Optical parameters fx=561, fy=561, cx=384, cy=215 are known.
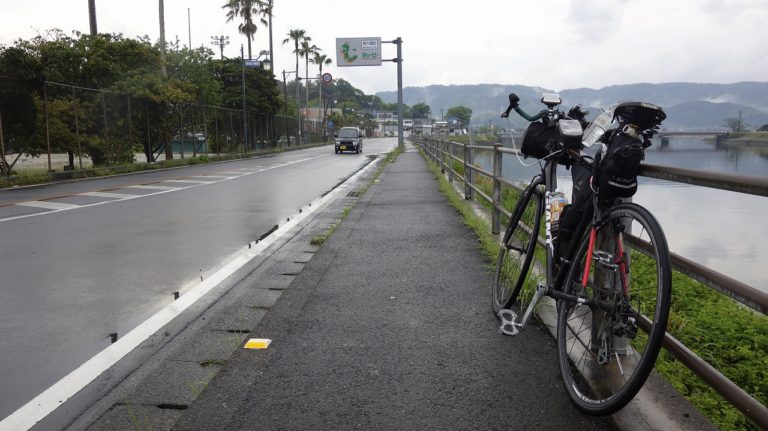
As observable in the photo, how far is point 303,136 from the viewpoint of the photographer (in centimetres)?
6256

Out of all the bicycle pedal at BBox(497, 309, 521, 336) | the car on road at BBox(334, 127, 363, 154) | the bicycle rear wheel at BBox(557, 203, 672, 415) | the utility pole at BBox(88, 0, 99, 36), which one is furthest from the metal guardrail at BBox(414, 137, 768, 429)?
the car on road at BBox(334, 127, 363, 154)

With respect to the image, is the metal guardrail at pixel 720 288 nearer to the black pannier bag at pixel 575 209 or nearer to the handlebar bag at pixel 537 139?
the black pannier bag at pixel 575 209

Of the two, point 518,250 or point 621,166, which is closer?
point 621,166

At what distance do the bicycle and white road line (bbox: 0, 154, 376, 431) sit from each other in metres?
2.38

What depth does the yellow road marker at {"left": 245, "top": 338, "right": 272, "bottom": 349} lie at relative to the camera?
347 cm

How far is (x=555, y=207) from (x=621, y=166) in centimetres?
93

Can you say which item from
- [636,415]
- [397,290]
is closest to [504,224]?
[397,290]

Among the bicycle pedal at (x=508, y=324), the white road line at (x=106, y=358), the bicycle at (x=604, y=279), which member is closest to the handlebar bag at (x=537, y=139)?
the bicycle at (x=604, y=279)

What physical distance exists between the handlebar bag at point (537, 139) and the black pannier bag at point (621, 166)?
92 cm

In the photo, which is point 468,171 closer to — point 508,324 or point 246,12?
point 508,324

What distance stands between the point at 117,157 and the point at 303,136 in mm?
41113

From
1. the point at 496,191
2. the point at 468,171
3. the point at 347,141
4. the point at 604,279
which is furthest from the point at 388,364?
the point at 347,141

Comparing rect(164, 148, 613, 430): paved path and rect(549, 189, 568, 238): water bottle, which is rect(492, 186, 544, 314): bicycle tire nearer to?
rect(164, 148, 613, 430): paved path

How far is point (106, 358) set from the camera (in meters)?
3.36
